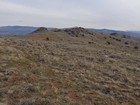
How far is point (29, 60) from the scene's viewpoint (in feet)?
86.8

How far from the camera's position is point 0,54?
26.7 meters

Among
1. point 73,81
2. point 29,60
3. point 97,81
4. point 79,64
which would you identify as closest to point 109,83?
point 97,81

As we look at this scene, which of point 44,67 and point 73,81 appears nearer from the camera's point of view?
point 73,81

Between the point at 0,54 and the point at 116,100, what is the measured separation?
13016mm

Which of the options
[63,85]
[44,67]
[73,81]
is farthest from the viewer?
[44,67]

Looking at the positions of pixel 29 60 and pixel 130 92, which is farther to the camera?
pixel 29 60

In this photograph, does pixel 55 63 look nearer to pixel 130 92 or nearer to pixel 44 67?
pixel 44 67

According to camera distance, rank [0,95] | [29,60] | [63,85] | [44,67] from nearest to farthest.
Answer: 1. [0,95]
2. [63,85]
3. [44,67]
4. [29,60]

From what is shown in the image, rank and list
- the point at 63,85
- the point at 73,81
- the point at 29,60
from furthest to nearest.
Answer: the point at 29,60, the point at 73,81, the point at 63,85

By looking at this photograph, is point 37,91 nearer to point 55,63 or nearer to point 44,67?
point 44,67

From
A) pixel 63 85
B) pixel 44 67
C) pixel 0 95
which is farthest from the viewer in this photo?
pixel 44 67

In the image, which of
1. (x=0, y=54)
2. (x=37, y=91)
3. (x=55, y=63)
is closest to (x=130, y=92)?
(x=37, y=91)

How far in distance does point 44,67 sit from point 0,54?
16.5ft

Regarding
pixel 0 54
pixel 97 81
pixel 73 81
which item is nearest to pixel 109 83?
pixel 97 81
